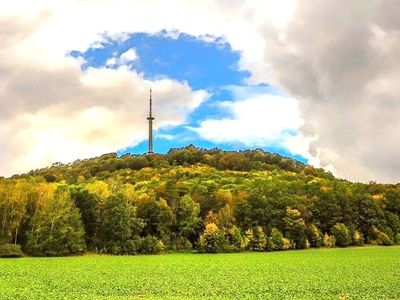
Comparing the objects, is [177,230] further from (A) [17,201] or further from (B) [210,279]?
(B) [210,279]

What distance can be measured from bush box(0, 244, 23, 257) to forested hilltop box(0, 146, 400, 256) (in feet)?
0.57

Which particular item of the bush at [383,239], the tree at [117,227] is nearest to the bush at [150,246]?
the tree at [117,227]

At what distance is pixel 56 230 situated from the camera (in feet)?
348

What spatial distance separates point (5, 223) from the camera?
10531cm

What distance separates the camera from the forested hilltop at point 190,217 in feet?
350

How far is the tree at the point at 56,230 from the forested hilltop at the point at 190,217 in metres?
0.18

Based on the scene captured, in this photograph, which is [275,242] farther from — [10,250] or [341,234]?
[10,250]

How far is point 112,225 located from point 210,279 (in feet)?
204

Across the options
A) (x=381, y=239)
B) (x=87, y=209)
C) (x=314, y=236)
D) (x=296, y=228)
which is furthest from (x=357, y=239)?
(x=87, y=209)

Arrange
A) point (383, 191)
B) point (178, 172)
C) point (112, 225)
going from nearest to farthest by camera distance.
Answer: point (112, 225) → point (383, 191) → point (178, 172)

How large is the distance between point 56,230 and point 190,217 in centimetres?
3110

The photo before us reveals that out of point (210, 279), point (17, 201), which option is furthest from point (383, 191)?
point (210, 279)

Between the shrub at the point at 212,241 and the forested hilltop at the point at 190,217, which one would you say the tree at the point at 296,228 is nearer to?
the forested hilltop at the point at 190,217

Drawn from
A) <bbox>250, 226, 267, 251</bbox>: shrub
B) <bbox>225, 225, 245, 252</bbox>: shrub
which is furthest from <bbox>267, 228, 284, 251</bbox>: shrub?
<bbox>225, 225, 245, 252</bbox>: shrub
